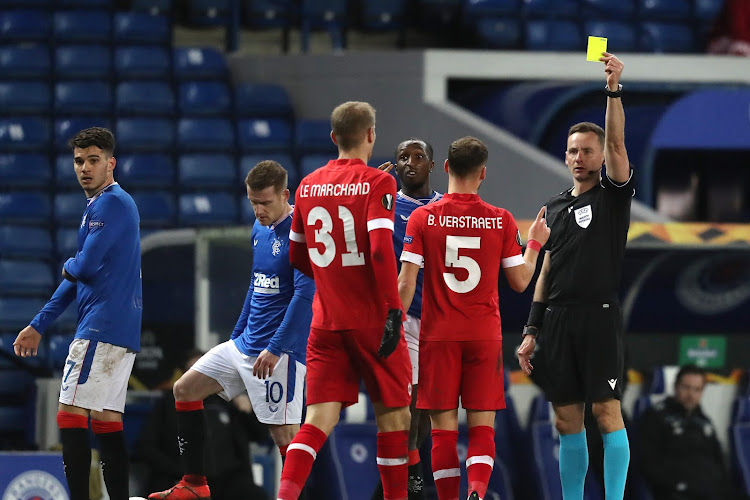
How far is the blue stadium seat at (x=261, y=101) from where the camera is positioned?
551 inches

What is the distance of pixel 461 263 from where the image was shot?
6.34 metres

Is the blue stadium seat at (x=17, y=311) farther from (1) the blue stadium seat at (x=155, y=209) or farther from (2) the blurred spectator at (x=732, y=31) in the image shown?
(2) the blurred spectator at (x=732, y=31)

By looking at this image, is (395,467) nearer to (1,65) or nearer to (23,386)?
(23,386)

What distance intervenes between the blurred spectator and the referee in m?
9.15

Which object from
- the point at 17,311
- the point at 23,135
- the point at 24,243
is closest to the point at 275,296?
the point at 17,311

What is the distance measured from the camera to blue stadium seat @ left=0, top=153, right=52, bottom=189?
42.8ft

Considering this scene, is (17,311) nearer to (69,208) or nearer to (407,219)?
(69,208)

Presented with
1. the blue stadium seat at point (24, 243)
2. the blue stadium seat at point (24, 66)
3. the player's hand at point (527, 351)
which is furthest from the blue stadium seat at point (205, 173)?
the player's hand at point (527, 351)

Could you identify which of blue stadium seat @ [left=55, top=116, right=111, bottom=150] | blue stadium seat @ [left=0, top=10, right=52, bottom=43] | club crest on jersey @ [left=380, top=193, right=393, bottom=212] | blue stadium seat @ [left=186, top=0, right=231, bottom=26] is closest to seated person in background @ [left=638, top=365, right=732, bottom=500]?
club crest on jersey @ [left=380, top=193, right=393, bottom=212]

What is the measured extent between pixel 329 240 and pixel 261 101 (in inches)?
324

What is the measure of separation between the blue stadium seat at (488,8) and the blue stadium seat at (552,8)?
0.78 feet

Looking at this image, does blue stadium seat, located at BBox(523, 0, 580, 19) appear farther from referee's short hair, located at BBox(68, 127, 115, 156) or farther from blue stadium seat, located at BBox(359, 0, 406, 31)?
referee's short hair, located at BBox(68, 127, 115, 156)

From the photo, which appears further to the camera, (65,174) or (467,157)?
(65,174)

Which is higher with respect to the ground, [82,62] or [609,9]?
[609,9]
